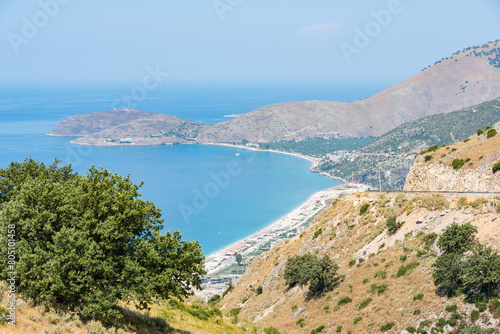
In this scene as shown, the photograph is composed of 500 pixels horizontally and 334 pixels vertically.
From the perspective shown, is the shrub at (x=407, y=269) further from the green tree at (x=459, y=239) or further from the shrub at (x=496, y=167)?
the shrub at (x=496, y=167)

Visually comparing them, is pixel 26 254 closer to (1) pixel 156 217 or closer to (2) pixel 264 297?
(1) pixel 156 217

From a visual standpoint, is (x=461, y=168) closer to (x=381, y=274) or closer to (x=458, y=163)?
(x=458, y=163)

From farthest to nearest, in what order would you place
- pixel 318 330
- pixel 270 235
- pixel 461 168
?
pixel 270 235 → pixel 461 168 → pixel 318 330

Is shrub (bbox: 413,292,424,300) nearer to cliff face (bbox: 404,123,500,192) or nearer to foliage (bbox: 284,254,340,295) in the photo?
foliage (bbox: 284,254,340,295)

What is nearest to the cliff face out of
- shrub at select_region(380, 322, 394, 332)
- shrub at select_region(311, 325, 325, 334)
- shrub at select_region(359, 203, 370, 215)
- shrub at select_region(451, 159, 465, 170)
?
shrub at select_region(451, 159, 465, 170)

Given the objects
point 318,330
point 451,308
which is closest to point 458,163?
point 451,308

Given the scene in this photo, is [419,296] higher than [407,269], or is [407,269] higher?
[407,269]

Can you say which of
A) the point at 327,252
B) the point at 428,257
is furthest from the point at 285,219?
the point at 428,257
